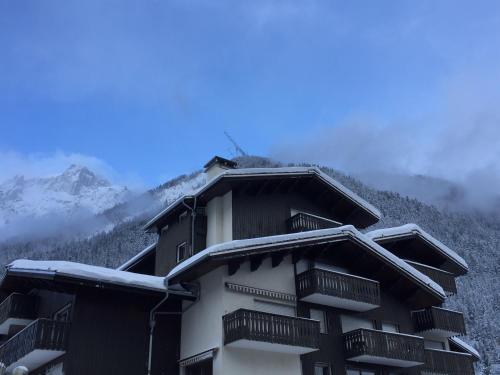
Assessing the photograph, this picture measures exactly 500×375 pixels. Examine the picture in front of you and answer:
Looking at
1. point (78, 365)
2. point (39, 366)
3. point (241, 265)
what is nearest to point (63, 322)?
point (78, 365)

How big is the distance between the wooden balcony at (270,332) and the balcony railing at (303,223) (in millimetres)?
5098

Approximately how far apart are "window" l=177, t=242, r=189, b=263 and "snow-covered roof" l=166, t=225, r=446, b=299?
2.19 meters

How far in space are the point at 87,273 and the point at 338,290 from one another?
33.0ft

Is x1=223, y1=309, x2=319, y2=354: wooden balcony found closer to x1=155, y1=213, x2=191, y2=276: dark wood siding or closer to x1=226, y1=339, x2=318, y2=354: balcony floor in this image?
x1=226, y1=339, x2=318, y2=354: balcony floor

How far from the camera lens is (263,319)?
20.8 metres

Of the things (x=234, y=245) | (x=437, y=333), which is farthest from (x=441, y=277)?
(x=234, y=245)

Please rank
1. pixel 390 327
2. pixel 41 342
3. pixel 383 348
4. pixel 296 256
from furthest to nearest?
pixel 390 327
pixel 296 256
pixel 383 348
pixel 41 342

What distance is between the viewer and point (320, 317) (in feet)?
80.4

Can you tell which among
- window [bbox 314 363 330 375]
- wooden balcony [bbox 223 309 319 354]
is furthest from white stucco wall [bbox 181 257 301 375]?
window [bbox 314 363 330 375]

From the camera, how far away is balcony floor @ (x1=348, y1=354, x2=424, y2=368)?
23.5m

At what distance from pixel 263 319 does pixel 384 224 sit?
106436 millimetres

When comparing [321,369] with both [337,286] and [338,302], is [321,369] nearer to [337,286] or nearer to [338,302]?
[338,302]

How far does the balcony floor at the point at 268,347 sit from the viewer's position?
20.4 meters

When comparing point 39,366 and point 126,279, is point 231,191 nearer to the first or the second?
point 126,279
